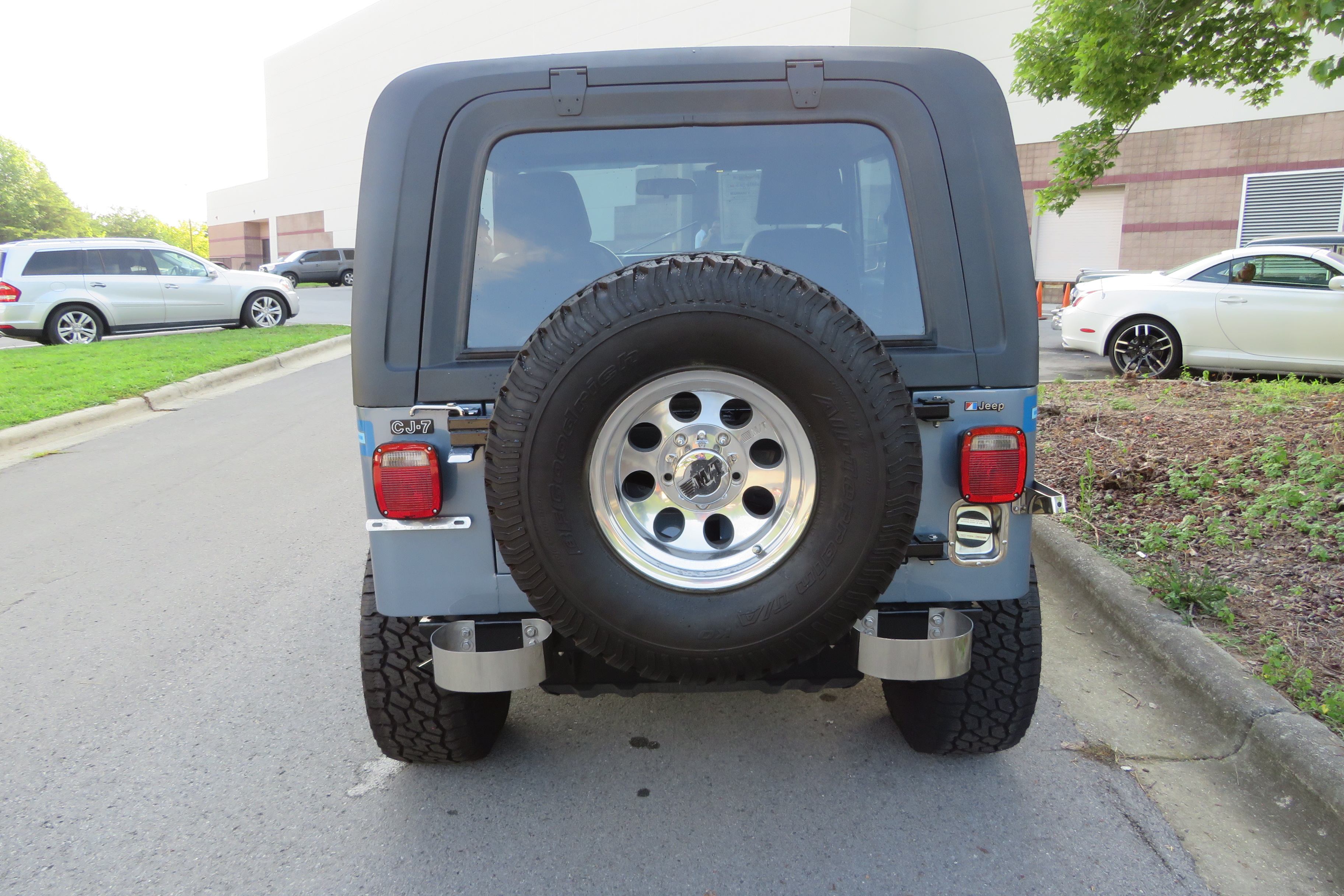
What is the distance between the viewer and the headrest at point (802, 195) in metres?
2.62

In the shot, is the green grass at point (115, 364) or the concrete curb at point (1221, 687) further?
the green grass at point (115, 364)

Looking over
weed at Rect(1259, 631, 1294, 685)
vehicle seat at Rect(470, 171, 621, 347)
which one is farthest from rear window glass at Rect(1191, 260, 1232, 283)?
vehicle seat at Rect(470, 171, 621, 347)

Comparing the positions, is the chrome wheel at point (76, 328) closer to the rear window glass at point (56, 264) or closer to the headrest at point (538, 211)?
the rear window glass at point (56, 264)

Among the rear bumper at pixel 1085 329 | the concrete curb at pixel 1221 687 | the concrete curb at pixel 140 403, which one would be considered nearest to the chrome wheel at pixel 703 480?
the concrete curb at pixel 1221 687

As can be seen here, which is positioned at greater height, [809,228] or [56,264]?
[56,264]

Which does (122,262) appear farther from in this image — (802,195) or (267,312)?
(802,195)

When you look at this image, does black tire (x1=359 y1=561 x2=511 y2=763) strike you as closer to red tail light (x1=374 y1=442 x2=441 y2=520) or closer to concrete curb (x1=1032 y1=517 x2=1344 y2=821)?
red tail light (x1=374 y1=442 x2=441 y2=520)

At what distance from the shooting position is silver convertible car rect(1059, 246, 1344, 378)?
32.7 ft

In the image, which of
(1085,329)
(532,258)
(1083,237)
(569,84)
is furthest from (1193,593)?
(1083,237)

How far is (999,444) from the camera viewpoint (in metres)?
2.50

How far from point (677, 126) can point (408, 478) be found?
1192 millimetres

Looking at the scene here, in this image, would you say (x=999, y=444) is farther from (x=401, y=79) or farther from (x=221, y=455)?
(x=221, y=455)

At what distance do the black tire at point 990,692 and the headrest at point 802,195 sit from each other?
1.21 metres

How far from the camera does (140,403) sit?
10.1 meters
